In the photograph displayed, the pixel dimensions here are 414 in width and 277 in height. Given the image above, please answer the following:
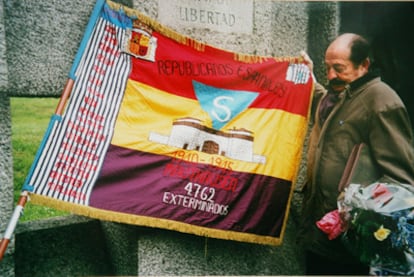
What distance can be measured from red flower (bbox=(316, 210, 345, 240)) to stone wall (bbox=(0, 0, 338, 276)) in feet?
1.40

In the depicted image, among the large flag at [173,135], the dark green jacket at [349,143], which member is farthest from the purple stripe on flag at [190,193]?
the dark green jacket at [349,143]

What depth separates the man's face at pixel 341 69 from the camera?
3.35m

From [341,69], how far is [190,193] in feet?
5.12

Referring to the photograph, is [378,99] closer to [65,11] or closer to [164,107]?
[164,107]

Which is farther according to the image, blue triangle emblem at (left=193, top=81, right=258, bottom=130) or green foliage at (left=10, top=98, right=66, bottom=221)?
blue triangle emblem at (left=193, top=81, right=258, bottom=130)

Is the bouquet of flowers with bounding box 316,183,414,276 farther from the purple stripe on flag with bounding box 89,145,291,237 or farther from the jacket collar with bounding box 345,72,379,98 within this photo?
the jacket collar with bounding box 345,72,379,98

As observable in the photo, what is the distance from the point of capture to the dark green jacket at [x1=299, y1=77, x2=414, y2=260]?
3.15 metres

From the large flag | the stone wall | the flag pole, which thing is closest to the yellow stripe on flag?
the large flag

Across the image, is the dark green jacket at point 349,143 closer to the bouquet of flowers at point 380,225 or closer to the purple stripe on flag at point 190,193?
the bouquet of flowers at point 380,225

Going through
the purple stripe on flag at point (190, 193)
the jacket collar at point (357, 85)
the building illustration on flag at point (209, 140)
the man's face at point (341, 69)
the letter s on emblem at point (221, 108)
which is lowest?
the purple stripe on flag at point (190, 193)

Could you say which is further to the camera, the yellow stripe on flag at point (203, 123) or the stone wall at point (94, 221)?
the yellow stripe on flag at point (203, 123)

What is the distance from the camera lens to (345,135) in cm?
328

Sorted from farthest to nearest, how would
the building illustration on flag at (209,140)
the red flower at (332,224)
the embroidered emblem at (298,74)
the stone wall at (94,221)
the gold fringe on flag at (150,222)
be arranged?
the embroidered emblem at (298,74), the red flower at (332,224), the building illustration on flag at (209,140), the stone wall at (94,221), the gold fringe on flag at (150,222)

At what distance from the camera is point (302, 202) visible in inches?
143
